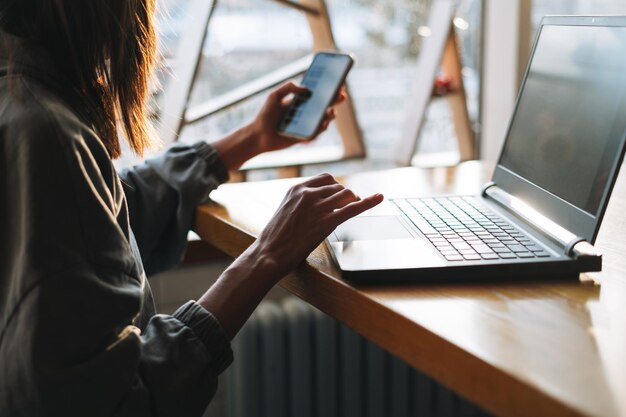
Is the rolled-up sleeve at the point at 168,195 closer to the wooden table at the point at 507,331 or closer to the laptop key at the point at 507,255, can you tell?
the wooden table at the point at 507,331


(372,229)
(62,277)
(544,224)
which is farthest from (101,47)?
(544,224)

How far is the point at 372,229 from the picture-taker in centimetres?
93

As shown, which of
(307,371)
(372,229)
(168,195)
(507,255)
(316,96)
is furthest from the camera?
(307,371)

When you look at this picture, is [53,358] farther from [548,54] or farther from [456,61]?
[456,61]

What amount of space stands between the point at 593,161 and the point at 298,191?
0.31 metres

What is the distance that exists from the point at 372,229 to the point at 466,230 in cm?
11

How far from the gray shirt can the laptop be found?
0.72 feet

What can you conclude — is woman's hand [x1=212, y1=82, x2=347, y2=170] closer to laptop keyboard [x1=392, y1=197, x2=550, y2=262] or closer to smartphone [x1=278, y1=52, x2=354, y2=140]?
smartphone [x1=278, y1=52, x2=354, y2=140]

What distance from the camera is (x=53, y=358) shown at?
66 centimetres

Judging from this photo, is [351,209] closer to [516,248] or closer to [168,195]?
[516,248]

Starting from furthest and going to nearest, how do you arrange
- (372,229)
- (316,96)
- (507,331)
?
(316,96) → (372,229) → (507,331)

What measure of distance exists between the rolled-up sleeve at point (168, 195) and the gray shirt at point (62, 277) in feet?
1.38

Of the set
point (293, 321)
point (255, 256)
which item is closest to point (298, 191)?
point (255, 256)

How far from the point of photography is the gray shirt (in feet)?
2.17
